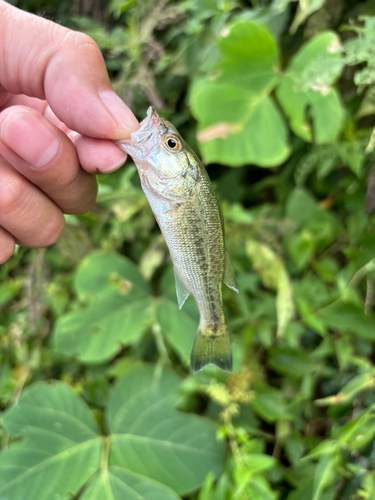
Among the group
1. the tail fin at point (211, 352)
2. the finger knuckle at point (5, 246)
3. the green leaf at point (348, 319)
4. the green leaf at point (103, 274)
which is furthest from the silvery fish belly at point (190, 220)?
the green leaf at point (103, 274)

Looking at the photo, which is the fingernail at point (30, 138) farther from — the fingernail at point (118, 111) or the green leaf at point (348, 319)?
the green leaf at point (348, 319)

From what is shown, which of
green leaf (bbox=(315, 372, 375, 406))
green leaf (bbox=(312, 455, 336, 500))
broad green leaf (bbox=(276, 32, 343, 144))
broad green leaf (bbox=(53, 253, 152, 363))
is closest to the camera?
green leaf (bbox=(312, 455, 336, 500))

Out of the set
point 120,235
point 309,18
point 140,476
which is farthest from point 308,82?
point 140,476

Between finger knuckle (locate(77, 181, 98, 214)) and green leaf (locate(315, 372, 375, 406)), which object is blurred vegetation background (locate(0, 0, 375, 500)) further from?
finger knuckle (locate(77, 181, 98, 214))

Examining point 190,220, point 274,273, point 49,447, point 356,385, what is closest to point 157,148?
point 190,220

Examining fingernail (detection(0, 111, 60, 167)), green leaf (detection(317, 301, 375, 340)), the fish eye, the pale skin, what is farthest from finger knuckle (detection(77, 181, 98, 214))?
green leaf (detection(317, 301, 375, 340))

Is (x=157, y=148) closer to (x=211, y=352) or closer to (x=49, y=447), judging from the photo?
(x=211, y=352)
